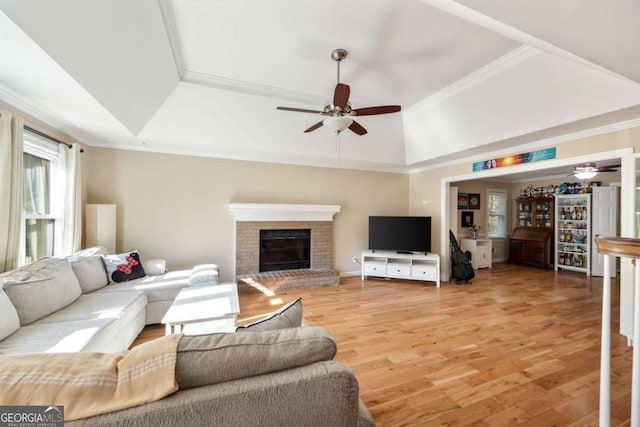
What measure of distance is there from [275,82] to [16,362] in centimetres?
334

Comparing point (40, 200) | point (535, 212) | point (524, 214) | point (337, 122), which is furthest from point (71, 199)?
point (524, 214)

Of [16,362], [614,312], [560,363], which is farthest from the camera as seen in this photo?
[614,312]

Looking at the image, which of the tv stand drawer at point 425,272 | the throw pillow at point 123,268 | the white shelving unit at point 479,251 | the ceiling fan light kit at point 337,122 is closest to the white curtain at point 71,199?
the throw pillow at point 123,268

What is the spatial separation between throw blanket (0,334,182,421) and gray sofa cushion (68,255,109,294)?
8.55 ft

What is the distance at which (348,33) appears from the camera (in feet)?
7.88

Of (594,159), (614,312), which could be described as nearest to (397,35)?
(594,159)

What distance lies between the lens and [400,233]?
5.24 m

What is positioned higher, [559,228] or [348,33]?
[348,33]

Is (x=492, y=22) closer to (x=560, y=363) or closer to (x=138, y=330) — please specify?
(x=560, y=363)

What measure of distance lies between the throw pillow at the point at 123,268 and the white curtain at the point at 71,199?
452 millimetres

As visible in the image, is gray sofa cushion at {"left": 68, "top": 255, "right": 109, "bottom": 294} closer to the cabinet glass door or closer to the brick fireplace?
the brick fireplace

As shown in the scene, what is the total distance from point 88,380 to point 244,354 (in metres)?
0.43

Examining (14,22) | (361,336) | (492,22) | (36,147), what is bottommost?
(361,336)

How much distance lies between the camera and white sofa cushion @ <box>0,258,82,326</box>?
6.55 ft
